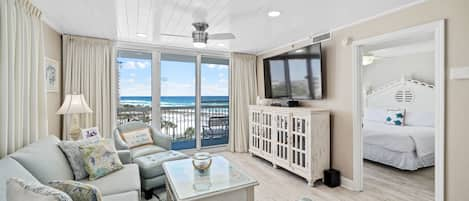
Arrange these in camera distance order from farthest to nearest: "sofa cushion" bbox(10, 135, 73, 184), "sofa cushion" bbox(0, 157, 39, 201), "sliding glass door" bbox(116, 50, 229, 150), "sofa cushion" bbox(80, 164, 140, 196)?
"sliding glass door" bbox(116, 50, 229, 150), "sofa cushion" bbox(80, 164, 140, 196), "sofa cushion" bbox(10, 135, 73, 184), "sofa cushion" bbox(0, 157, 39, 201)

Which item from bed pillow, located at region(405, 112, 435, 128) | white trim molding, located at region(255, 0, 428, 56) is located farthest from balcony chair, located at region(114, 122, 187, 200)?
bed pillow, located at region(405, 112, 435, 128)

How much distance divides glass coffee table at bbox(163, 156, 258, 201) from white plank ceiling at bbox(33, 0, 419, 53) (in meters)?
1.72

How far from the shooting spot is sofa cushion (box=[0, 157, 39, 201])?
1222mm

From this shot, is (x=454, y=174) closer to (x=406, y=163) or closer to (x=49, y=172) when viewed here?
(x=406, y=163)

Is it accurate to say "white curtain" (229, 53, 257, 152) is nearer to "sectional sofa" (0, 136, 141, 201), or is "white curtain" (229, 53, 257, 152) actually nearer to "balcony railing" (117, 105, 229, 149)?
"balcony railing" (117, 105, 229, 149)

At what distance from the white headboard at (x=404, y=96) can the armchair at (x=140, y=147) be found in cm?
529

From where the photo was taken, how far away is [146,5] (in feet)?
7.61

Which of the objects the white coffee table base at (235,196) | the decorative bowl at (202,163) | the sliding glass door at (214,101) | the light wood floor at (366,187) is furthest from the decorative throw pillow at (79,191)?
the sliding glass door at (214,101)

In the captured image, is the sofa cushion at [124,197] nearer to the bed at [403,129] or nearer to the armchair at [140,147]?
the armchair at [140,147]

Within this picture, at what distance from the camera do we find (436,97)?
2.11 meters

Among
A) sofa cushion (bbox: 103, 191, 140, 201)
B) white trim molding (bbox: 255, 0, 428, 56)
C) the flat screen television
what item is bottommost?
sofa cushion (bbox: 103, 191, 140, 201)

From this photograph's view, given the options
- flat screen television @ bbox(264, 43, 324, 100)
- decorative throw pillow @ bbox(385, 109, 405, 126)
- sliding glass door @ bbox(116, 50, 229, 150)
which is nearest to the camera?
flat screen television @ bbox(264, 43, 324, 100)

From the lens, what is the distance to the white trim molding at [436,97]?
6.76 feet

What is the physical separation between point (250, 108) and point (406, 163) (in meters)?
2.73
